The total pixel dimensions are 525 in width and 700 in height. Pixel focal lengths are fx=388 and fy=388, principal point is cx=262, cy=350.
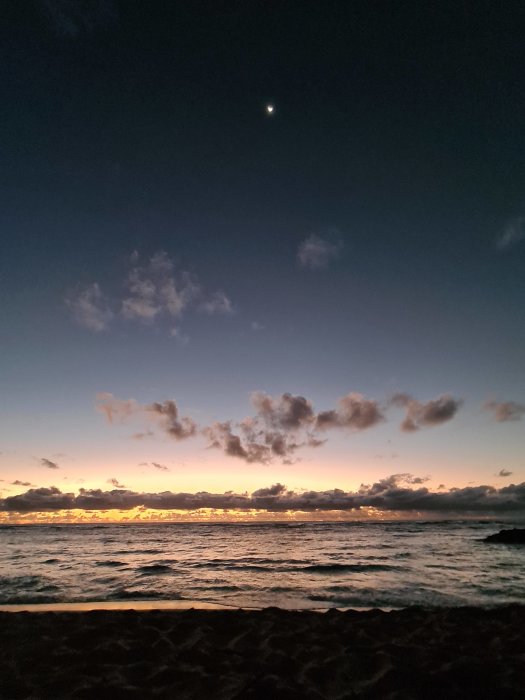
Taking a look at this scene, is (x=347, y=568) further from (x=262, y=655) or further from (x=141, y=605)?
(x=262, y=655)

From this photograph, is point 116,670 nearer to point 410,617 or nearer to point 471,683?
point 471,683

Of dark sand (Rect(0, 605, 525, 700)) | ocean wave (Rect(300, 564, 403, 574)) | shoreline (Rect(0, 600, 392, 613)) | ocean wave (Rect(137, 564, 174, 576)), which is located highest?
dark sand (Rect(0, 605, 525, 700))

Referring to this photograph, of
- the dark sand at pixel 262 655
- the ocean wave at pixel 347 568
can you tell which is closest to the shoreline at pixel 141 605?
the dark sand at pixel 262 655

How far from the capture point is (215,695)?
228 inches

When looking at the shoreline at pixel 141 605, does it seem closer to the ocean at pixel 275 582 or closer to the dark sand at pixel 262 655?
the ocean at pixel 275 582

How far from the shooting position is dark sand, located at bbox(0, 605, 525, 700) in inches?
234

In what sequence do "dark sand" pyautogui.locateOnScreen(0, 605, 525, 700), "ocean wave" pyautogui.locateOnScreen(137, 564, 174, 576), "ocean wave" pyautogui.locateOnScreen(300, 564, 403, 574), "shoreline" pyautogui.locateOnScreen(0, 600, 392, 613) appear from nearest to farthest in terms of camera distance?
1. "dark sand" pyautogui.locateOnScreen(0, 605, 525, 700)
2. "shoreline" pyautogui.locateOnScreen(0, 600, 392, 613)
3. "ocean wave" pyautogui.locateOnScreen(137, 564, 174, 576)
4. "ocean wave" pyautogui.locateOnScreen(300, 564, 403, 574)

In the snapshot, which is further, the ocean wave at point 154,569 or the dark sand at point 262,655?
the ocean wave at point 154,569

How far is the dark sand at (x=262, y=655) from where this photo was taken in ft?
19.5

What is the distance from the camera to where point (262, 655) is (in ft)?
24.1

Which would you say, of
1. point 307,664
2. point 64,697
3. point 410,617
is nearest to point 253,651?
point 307,664

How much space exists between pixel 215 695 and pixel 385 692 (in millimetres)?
2568

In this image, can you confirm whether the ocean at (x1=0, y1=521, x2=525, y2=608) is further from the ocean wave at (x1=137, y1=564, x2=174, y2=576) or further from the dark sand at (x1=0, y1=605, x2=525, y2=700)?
the dark sand at (x1=0, y1=605, x2=525, y2=700)

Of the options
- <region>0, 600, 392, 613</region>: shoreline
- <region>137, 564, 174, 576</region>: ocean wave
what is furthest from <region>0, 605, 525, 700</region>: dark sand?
<region>137, 564, 174, 576</region>: ocean wave
